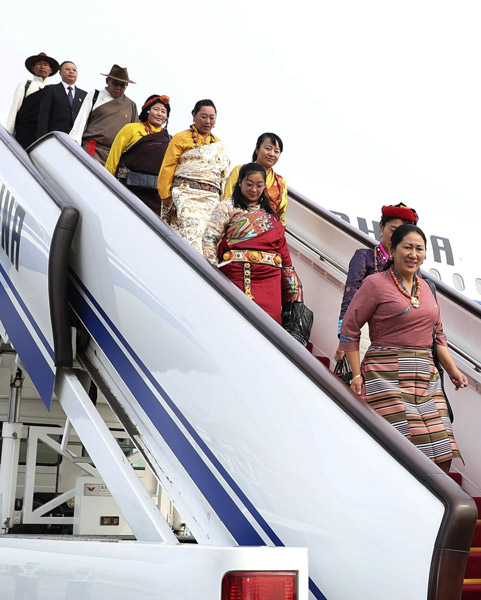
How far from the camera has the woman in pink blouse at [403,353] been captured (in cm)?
338

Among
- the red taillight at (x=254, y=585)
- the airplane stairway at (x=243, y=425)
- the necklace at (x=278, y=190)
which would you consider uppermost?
the necklace at (x=278, y=190)

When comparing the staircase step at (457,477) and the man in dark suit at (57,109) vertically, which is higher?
the man in dark suit at (57,109)

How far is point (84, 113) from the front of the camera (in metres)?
6.34

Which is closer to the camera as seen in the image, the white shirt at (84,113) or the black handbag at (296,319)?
the black handbag at (296,319)

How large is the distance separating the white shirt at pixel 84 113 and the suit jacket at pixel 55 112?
0.14m

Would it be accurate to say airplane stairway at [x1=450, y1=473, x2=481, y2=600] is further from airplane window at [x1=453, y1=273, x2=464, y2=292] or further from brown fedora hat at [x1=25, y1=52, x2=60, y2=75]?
airplane window at [x1=453, y1=273, x2=464, y2=292]

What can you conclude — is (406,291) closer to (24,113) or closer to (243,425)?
(243,425)

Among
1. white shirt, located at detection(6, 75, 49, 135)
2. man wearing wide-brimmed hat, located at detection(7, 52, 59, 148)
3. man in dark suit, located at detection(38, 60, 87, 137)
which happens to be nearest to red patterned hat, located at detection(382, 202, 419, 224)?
man in dark suit, located at detection(38, 60, 87, 137)

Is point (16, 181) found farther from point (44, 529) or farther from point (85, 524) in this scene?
point (44, 529)

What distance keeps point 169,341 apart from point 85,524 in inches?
91.9

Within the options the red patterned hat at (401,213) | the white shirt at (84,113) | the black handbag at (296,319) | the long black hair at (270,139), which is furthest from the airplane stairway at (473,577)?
the white shirt at (84,113)

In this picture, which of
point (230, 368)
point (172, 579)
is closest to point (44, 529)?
point (230, 368)

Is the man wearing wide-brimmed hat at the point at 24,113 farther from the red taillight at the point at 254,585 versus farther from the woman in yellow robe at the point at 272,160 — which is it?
the red taillight at the point at 254,585

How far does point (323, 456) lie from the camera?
7.11 feet
